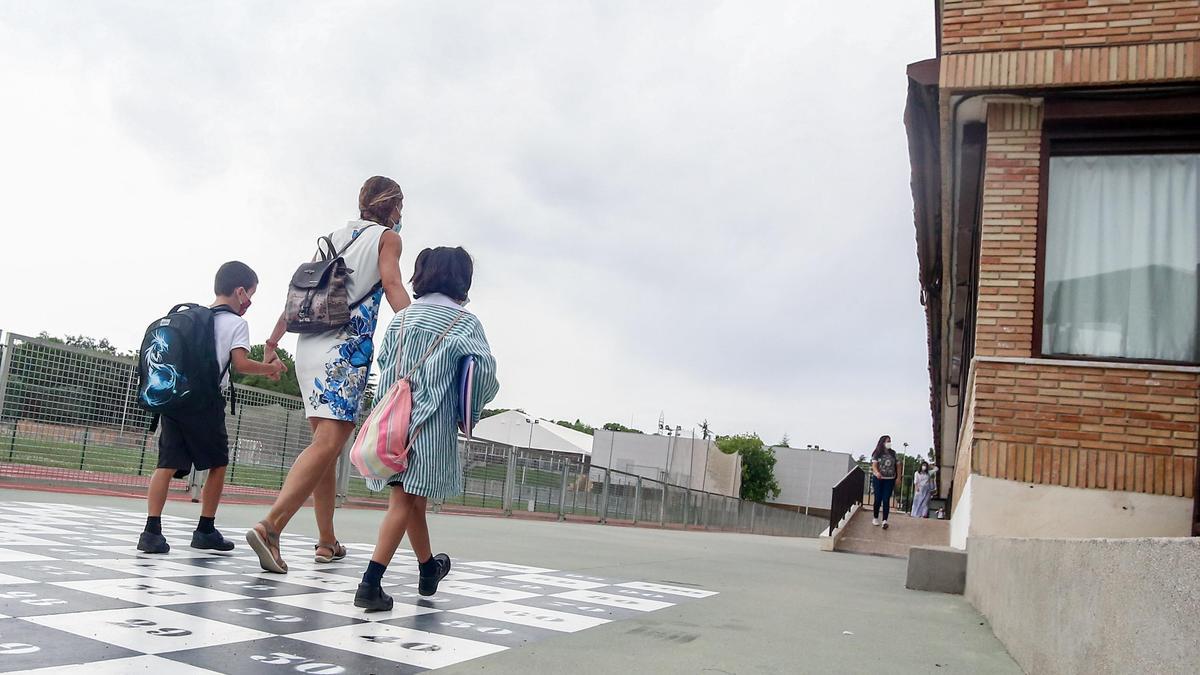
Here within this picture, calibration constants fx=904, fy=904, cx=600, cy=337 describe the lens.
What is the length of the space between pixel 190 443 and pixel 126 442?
19.7 ft

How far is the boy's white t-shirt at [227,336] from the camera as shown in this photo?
4.79 meters

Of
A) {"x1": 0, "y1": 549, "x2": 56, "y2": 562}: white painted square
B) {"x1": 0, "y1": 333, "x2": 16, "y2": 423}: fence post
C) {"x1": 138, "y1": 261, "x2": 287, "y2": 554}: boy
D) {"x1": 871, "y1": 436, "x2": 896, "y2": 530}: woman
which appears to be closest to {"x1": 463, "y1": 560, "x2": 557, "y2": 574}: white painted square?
{"x1": 138, "y1": 261, "x2": 287, "y2": 554}: boy

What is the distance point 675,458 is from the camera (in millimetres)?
54750

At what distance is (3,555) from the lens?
3.99m

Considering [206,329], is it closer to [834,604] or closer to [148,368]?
[148,368]

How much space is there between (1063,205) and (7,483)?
10169 millimetres

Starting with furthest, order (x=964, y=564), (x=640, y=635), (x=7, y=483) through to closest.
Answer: (x=7, y=483), (x=964, y=564), (x=640, y=635)

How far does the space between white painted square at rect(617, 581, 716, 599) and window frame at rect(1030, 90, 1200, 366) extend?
331 cm

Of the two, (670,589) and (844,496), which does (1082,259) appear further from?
(844,496)

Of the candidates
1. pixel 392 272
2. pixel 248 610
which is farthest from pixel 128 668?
pixel 392 272

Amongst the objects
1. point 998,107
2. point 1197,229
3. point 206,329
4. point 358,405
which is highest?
point 998,107

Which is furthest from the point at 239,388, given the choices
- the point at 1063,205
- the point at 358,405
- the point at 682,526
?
the point at 682,526

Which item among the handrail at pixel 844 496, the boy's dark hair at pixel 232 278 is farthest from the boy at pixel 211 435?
the handrail at pixel 844 496

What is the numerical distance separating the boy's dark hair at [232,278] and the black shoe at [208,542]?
1.30m
